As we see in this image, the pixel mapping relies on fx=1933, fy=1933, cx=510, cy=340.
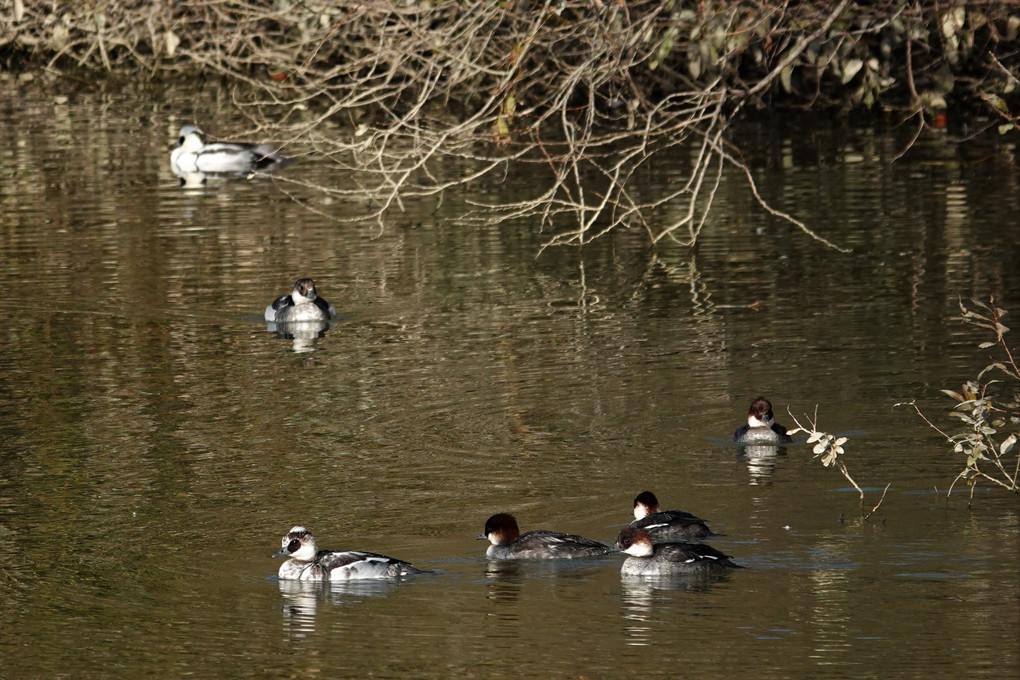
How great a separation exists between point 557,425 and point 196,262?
24.4ft

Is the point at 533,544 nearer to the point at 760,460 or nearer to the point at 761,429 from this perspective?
the point at 760,460

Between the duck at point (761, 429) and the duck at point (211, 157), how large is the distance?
1493 centimetres

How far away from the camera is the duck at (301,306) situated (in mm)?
16156

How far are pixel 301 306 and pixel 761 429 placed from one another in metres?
5.44

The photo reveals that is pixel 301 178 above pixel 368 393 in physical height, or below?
above

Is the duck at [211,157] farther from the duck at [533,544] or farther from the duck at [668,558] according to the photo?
the duck at [668,558]

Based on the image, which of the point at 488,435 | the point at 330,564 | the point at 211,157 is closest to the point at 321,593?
the point at 330,564

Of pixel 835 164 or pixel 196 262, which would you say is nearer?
pixel 196 262

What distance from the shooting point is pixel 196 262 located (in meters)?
19.1

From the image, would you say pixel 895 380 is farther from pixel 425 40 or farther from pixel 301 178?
pixel 301 178

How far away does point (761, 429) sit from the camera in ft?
39.3

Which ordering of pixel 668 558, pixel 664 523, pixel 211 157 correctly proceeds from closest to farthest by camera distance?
pixel 668 558 < pixel 664 523 < pixel 211 157

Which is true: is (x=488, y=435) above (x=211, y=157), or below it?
below

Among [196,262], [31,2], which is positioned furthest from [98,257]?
[31,2]
